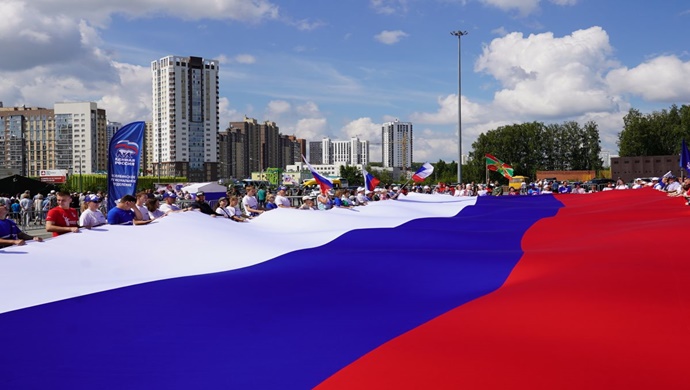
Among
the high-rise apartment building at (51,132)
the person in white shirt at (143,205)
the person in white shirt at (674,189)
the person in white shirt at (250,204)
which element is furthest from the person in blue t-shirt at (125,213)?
the high-rise apartment building at (51,132)

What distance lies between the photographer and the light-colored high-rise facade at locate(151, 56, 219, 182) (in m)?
157

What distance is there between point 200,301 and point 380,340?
5.55ft

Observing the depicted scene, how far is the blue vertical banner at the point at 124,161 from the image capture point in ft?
37.3

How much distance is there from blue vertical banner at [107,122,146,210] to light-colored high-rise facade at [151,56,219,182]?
149198 millimetres

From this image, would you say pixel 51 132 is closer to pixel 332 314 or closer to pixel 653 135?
pixel 653 135

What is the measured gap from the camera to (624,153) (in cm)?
7950

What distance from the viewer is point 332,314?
4988 mm

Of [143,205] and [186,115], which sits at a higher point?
[186,115]

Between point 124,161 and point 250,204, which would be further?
point 250,204

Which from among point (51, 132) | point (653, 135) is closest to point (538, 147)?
point (653, 135)

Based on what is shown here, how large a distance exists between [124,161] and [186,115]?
154364 mm

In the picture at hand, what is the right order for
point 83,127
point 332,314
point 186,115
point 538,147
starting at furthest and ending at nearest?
point 186,115 → point 83,127 → point 538,147 → point 332,314

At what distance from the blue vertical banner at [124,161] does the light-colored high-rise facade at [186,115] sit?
149198 millimetres

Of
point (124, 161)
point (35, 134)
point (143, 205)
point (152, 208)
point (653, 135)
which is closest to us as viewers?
point (143, 205)
